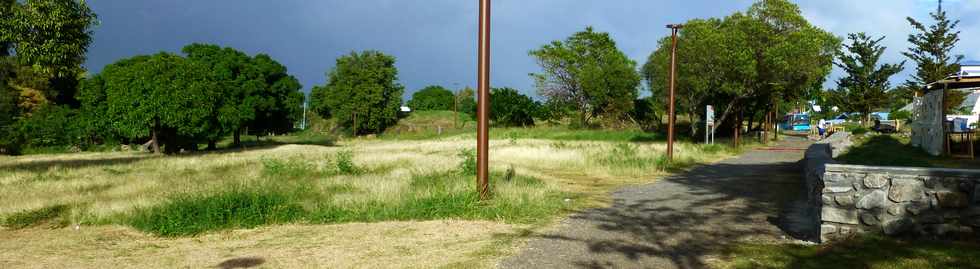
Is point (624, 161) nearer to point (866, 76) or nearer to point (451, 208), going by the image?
point (451, 208)

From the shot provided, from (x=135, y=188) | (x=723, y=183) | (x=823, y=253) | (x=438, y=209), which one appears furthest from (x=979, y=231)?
(x=135, y=188)

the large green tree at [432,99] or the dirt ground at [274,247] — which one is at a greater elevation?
the large green tree at [432,99]

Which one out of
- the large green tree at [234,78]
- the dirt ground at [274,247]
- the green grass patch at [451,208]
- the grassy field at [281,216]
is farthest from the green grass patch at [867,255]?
the large green tree at [234,78]

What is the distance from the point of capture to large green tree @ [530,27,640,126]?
55.7m

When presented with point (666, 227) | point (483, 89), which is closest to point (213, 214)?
point (483, 89)

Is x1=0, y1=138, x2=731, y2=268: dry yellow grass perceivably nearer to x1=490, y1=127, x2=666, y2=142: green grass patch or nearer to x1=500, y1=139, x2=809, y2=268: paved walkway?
x1=500, y1=139, x2=809, y2=268: paved walkway

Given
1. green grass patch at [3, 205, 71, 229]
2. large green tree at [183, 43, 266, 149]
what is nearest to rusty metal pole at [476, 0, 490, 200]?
green grass patch at [3, 205, 71, 229]

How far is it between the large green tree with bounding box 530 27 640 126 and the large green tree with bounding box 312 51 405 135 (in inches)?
663

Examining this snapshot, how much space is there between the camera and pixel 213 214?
9.06 metres

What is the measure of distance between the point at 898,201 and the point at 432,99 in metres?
116

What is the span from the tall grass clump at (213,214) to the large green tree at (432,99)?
353 ft

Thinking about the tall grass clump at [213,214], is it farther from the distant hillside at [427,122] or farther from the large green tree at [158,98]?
the distant hillside at [427,122]

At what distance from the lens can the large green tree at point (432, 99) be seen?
4707 inches

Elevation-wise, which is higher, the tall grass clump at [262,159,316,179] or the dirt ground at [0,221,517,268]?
the tall grass clump at [262,159,316,179]
